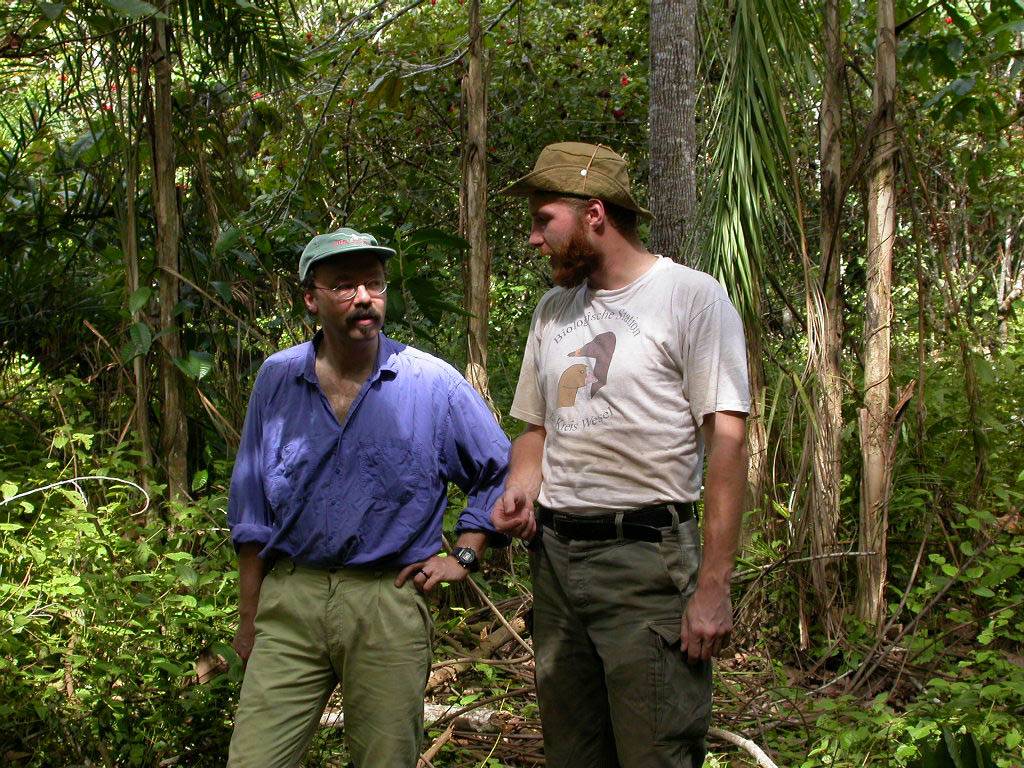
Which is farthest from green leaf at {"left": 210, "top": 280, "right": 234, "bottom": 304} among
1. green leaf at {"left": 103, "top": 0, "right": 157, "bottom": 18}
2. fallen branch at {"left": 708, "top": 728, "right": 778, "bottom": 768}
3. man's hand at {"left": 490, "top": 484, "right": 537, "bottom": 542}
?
fallen branch at {"left": 708, "top": 728, "right": 778, "bottom": 768}

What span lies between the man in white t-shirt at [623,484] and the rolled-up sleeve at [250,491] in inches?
29.0

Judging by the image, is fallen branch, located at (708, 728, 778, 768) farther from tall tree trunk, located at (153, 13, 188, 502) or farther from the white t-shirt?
tall tree trunk, located at (153, 13, 188, 502)

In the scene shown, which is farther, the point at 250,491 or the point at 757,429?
the point at 757,429

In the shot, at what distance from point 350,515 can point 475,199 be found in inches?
108

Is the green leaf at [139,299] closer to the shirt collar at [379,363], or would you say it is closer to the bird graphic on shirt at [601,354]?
the shirt collar at [379,363]

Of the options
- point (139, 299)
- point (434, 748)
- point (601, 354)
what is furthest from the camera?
point (139, 299)

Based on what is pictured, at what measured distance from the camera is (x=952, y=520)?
5.34 m

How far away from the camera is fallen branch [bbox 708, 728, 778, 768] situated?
11.8 feet

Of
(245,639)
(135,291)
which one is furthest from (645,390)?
(135,291)

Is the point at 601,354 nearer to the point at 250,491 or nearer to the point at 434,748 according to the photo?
the point at 250,491

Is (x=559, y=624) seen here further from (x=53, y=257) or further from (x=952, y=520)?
(x=53, y=257)

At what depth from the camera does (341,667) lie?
9.49 feet

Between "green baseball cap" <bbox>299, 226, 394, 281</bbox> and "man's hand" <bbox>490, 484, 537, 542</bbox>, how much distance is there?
0.82m

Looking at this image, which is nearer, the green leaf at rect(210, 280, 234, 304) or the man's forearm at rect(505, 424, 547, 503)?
the man's forearm at rect(505, 424, 547, 503)
